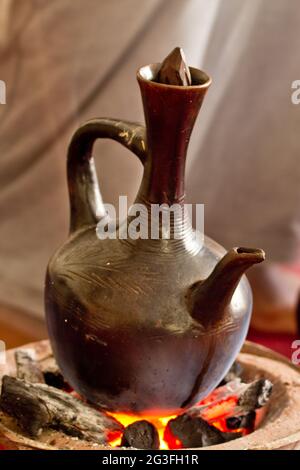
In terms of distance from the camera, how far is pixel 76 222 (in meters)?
1.16

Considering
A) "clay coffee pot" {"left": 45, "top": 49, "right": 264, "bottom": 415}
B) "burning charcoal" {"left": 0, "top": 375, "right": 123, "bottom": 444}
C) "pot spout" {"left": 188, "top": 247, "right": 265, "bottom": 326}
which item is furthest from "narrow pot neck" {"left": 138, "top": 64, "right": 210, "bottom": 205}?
"burning charcoal" {"left": 0, "top": 375, "right": 123, "bottom": 444}

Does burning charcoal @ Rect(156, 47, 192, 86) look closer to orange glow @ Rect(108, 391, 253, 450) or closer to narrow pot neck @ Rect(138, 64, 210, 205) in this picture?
narrow pot neck @ Rect(138, 64, 210, 205)

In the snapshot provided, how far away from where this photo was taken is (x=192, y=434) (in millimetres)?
1090

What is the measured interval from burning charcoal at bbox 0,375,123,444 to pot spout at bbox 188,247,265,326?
0.63ft

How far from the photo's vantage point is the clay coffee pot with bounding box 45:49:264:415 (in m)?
1.00

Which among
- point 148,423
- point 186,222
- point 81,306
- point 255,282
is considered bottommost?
point 255,282

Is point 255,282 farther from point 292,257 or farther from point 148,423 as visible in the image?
point 148,423

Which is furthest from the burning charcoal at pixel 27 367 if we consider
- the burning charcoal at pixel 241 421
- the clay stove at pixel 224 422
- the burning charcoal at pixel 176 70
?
the burning charcoal at pixel 176 70

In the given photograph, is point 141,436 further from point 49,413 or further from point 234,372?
point 234,372

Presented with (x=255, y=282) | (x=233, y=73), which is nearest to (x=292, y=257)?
(x=255, y=282)

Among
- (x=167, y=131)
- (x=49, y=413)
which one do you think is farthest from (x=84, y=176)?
(x=49, y=413)

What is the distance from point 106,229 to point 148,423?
0.25 metres

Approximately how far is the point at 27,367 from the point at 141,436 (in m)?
0.21
